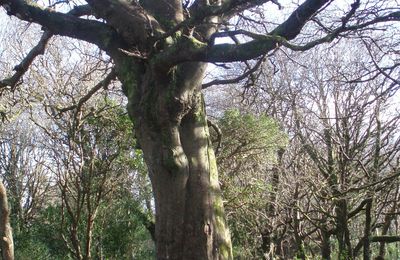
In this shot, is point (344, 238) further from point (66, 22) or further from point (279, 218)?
point (66, 22)

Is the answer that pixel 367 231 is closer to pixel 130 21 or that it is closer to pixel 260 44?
pixel 260 44

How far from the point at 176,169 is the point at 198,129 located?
0.63 meters

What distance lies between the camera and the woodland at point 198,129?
445 cm

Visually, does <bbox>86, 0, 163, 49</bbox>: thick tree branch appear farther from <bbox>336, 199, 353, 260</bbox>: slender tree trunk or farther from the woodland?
<bbox>336, 199, 353, 260</bbox>: slender tree trunk

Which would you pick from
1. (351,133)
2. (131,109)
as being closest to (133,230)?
(351,133)

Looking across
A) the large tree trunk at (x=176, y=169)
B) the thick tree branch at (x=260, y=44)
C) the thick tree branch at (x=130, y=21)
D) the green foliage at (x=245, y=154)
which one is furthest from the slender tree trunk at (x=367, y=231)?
the thick tree branch at (x=130, y=21)

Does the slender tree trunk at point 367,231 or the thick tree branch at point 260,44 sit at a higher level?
the thick tree branch at point 260,44

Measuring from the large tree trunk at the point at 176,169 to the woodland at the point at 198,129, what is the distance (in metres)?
0.01

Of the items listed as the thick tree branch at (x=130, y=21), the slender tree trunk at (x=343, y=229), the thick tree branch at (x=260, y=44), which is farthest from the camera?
the slender tree trunk at (x=343, y=229)

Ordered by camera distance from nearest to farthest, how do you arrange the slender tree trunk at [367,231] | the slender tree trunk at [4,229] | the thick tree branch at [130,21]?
the thick tree branch at [130,21]
the slender tree trunk at [4,229]
the slender tree trunk at [367,231]

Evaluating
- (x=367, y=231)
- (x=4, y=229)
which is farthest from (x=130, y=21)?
(x=367, y=231)

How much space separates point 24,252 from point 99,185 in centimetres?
533

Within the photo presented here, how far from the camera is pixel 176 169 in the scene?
14.4 ft

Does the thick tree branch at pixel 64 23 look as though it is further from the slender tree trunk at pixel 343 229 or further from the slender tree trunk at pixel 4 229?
the slender tree trunk at pixel 343 229
